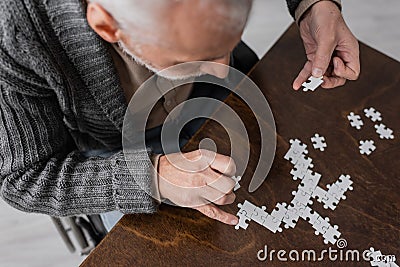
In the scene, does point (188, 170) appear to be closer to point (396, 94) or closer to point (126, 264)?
point (126, 264)

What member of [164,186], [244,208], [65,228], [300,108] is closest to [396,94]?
[300,108]

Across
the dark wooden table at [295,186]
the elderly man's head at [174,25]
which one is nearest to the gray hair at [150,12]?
the elderly man's head at [174,25]

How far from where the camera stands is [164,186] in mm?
906

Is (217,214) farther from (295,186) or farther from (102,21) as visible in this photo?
(102,21)

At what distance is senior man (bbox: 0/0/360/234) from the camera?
778 millimetres

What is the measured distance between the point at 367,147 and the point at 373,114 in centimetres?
7

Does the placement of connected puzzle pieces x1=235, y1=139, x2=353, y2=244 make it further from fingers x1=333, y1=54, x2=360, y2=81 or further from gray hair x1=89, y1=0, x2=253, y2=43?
gray hair x1=89, y1=0, x2=253, y2=43

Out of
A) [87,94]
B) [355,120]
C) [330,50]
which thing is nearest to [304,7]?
[330,50]

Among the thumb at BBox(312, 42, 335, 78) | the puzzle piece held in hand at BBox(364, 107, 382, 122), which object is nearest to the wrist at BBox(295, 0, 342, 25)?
the thumb at BBox(312, 42, 335, 78)

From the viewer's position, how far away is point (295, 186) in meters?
0.96

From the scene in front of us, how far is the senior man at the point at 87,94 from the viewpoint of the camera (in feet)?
2.55

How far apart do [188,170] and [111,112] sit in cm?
17

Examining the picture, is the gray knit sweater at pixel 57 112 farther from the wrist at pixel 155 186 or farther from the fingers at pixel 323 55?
the fingers at pixel 323 55

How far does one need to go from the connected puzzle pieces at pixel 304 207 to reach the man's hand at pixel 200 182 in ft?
0.15
